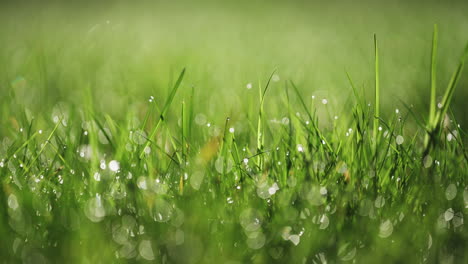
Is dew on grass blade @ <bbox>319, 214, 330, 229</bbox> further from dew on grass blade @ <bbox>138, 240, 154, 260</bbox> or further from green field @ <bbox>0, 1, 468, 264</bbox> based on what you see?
dew on grass blade @ <bbox>138, 240, 154, 260</bbox>

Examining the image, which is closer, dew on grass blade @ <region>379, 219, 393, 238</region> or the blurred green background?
dew on grass blade @ <region>379, 219, 393, 238</region>

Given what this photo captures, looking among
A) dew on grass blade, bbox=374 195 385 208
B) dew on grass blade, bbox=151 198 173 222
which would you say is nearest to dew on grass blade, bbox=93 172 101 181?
dew on grass blade, bbox=151 198 173 222

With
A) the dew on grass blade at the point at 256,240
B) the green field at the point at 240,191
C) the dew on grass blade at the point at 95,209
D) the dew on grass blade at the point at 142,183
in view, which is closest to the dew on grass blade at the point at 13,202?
the green field at the point at 240,191

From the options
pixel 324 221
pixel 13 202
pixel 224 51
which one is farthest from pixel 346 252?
pixel 224 51

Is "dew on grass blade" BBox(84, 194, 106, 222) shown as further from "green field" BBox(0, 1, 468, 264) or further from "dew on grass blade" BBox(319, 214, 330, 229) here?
"dew on grass blade" BBox(319, 214, 330, 229)

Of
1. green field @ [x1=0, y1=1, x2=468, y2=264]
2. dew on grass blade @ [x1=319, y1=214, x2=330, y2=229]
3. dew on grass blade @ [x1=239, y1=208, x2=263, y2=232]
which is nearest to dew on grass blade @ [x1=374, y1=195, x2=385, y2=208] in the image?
green field @ [x1=0, y1=1, x2=468, y2=264]

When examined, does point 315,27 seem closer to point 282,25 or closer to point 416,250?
point 282,25

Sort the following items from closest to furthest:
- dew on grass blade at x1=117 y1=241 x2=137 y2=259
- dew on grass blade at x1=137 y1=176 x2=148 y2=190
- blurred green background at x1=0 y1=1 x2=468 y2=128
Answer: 1. dew on grass blade at x1=117 y1=241 x2=137 y2=259
2. dew on grass blade at x1=137 y1=176 x2=148 y2=190
3. blurred green background at x1=0 y1=1 x2=468 y2=128

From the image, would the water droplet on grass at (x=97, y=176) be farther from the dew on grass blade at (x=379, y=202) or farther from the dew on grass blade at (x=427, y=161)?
the dew on grass blade at (x=427, y=161)

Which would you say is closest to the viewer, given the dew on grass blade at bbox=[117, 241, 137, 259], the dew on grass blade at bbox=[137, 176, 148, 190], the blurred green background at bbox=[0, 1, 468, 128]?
the dew on grass blade at bbox=[117, 241, 137, 259]

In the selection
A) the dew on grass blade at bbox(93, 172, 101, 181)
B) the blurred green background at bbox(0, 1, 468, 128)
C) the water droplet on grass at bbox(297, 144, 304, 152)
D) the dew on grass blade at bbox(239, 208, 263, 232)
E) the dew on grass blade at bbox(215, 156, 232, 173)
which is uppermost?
the water droplet on grass at bbox(297, 144, 304, 152)

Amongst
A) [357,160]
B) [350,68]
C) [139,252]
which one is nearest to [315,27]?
[350,68]

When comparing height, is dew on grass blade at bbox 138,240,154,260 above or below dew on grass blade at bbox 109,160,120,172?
below
